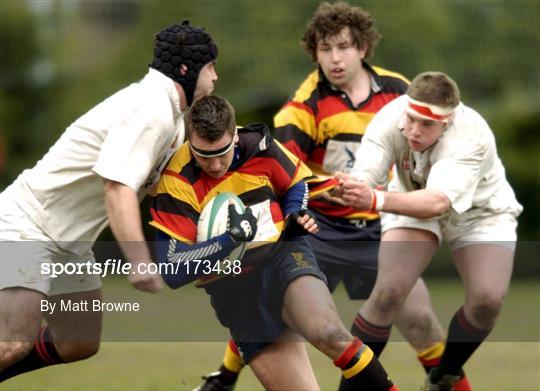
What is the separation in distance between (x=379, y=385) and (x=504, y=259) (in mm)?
1414

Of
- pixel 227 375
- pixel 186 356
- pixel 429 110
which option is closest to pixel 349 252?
pixel 227 375

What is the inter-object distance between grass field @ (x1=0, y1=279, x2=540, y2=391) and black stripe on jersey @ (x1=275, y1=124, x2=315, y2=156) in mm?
1143

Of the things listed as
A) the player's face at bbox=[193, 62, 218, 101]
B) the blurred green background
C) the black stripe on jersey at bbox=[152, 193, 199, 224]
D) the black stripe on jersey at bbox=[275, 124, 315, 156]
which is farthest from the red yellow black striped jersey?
the blurred green background

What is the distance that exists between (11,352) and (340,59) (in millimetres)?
2912

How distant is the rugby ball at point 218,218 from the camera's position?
556 centimetres

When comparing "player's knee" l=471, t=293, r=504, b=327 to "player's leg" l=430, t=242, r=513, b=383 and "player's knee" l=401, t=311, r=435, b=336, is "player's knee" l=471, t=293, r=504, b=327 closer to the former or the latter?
"player's leg" l=430, t=242, r=513, b=383

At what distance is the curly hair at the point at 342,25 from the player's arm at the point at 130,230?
245 centimetres

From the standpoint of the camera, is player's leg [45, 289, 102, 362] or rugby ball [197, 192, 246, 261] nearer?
rugby ball [197, 192, 246, 261]

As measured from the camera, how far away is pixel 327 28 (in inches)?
296

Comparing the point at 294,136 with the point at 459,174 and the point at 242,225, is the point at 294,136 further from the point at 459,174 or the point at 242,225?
the point at 242,225

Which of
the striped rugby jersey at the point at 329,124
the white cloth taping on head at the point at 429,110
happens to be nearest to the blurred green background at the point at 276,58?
the striped rugby jersey at the point at 329,124

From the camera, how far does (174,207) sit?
5605mm

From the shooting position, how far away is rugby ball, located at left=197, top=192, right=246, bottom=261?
556 centimetres

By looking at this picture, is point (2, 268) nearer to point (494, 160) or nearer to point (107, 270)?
point (107, 270)
